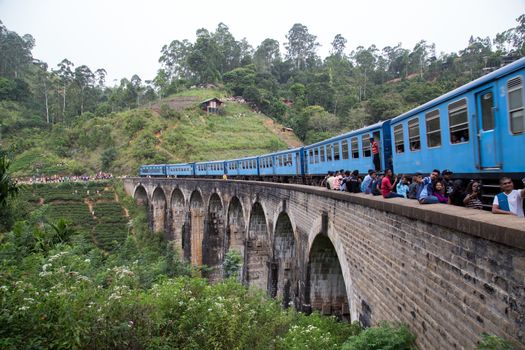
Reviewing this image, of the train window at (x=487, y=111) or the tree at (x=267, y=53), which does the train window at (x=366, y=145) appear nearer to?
the train window at (x=487, y=111)

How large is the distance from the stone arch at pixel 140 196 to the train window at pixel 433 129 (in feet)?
123

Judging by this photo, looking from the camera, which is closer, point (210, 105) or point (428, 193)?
point (428, 193)

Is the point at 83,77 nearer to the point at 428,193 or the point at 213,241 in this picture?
the point at 213,241

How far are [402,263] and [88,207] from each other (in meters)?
41.1

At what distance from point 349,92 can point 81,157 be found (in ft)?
149

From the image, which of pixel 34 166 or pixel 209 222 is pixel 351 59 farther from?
pixel 209 222

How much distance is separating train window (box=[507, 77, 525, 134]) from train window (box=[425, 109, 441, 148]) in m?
1.96

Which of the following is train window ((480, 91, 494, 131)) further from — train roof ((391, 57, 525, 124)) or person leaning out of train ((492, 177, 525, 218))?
person leaning out of train ((492, 177, 525, 218))

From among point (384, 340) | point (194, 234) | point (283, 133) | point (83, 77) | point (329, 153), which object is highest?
point (83, 77)

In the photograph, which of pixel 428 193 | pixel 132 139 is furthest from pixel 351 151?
pixel 132 139

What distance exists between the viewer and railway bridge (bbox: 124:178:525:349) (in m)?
3.86

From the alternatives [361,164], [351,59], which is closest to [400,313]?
[361,164]

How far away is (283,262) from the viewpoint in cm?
1672

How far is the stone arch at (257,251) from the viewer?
63.9 ft
